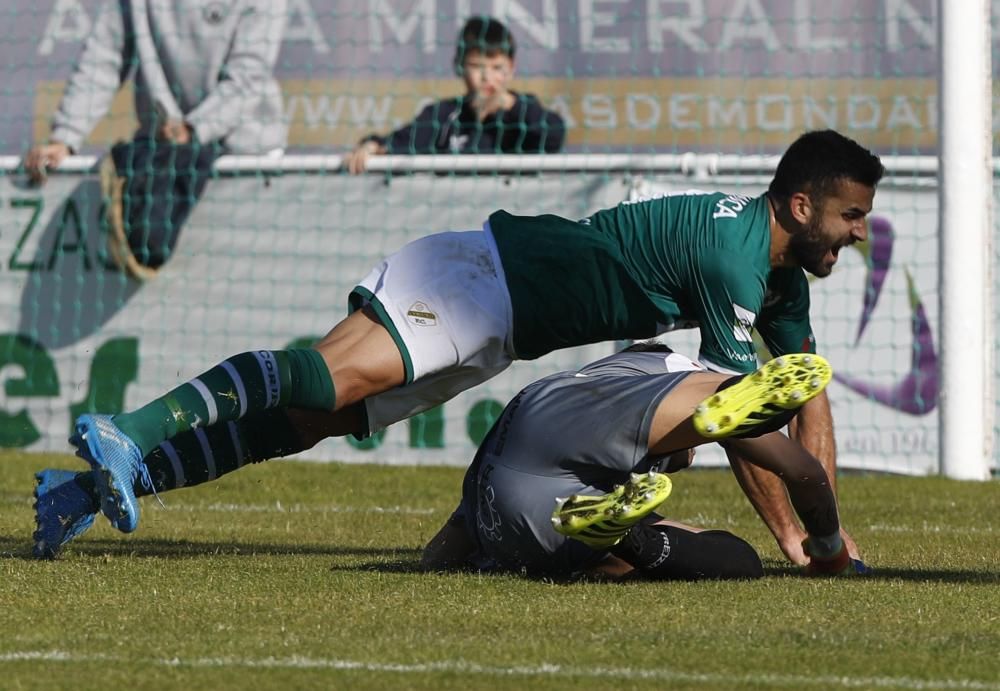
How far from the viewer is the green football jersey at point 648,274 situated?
4895mm

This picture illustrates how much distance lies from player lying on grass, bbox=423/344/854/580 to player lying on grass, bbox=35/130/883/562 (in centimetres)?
18

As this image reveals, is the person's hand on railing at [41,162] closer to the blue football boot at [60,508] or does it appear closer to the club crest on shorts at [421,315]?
the blue football boot at [60,508]

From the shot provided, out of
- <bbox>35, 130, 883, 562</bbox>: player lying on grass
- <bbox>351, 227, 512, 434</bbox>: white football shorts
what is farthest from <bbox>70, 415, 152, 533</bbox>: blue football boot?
<bbox>351, 227, 512, 434</bbox>: white football shorts

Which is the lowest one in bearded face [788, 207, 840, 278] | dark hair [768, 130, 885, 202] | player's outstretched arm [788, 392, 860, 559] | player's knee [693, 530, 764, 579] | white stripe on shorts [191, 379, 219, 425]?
player's knee [693, 530, 764, 579]

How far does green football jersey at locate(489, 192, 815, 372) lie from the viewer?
4.89 metres

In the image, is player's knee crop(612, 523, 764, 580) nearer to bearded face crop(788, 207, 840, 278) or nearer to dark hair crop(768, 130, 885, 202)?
bearded face crop(788, 207, 840, 278)

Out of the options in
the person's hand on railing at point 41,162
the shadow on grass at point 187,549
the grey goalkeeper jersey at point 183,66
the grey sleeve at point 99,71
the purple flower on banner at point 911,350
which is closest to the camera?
the shadow on grass at point 187,549

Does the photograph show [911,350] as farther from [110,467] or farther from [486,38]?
[110,467]

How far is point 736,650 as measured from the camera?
3674 mm

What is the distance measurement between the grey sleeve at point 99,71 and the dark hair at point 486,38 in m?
2.03

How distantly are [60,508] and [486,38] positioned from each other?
16.3ft

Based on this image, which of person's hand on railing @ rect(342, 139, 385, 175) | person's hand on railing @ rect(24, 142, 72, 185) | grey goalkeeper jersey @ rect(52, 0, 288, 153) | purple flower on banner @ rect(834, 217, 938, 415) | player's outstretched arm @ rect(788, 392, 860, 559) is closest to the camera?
player's outstretched arm @ rect(788, 392, 860, 559)

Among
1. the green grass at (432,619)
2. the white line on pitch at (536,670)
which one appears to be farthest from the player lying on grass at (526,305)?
the white line on pitch at (536,670)

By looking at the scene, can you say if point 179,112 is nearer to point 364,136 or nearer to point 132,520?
point 364,136
